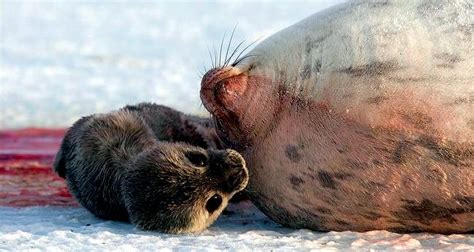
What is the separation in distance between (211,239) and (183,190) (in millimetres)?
263

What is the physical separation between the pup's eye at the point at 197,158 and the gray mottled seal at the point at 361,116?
0.44 ft

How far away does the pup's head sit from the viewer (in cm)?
396

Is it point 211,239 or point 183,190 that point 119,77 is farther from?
point 211,239

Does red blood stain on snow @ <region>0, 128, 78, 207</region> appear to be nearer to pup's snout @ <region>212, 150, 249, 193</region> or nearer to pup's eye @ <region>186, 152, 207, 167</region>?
pup's eye @ <region>186, 152, 207, 167</region>

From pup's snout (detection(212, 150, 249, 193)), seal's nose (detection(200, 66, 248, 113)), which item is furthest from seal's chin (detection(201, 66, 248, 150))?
pup's snout (detection(212, 150, 249, 193))

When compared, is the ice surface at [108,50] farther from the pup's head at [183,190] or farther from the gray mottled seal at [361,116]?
the gray mottled seal at [361,116]

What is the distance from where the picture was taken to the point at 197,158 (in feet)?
13.5

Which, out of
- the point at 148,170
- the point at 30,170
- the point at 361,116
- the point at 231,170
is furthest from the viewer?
the point at 30,170

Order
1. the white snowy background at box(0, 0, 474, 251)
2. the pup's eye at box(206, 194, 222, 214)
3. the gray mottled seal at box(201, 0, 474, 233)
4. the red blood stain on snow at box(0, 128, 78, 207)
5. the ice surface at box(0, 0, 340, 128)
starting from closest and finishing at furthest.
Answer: the gray mottled seal at box(201, 0, 474, 233)
the white snowy background at box(0, 0, 474, 251)
the pup's eye at box(206, 194, 222, 214)
the red blood stain on snow at box(0, 128, 78, 207)
the ice surface at box(0, 0, 340, 128)

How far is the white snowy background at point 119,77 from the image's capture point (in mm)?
3746

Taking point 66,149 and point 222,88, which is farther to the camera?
point 66,149

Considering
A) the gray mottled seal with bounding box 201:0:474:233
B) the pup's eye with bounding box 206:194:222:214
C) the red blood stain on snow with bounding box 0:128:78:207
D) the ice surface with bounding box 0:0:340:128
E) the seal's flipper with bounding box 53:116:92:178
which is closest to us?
the gray mottled seal with bounding box 201:0:474:233

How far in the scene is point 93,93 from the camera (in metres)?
7.86

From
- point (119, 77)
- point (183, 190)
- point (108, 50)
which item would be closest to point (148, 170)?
point (183, 190)
